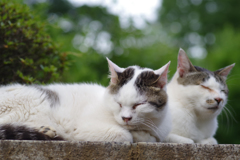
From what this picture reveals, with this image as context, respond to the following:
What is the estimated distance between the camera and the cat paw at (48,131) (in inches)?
86.8

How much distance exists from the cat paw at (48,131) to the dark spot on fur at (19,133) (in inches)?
1.2

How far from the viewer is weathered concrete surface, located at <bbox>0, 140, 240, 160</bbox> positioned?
1.83 metres

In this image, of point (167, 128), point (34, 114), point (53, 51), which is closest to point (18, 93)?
point (34, 114)

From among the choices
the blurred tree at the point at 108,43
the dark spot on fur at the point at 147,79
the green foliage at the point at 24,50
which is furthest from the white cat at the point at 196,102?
the blurred tree at the point at 108,43

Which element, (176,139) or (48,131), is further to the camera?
(176,139)

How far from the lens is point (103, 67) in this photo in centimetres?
600

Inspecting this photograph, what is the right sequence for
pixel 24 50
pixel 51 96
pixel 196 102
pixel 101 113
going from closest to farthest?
pixel 101 113
pixel 51 96
pixel 196 102
pixel 24 50

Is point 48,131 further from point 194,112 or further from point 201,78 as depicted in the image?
point 201,78

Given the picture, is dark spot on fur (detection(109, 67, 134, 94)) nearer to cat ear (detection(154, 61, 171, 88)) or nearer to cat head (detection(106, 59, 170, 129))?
cat head (detection(106, 59, 170, 129))

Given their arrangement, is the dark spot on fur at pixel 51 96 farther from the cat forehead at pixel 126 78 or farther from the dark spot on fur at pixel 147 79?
the dark spot on fur at pixel 147 79

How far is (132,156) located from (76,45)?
14.9 feet

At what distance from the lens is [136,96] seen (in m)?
2.25

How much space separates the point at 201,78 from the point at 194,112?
40 centimetres

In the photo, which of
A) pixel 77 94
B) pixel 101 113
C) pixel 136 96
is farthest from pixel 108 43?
pixel 136 96
